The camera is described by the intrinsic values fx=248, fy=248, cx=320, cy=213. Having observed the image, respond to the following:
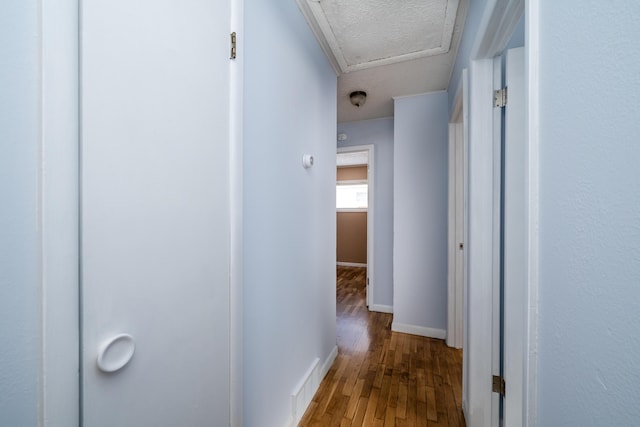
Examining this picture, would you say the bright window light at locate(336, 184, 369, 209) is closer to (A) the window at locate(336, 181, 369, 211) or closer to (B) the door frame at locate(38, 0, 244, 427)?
(A) the window at locate(336, 181, 369, 211)

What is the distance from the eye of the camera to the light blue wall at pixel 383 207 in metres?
3.24

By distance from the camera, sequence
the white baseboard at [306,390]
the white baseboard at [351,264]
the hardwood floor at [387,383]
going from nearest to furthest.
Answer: the white baseboard at [306,390] < the hardwood floor at [387,383] < the white baseboard at [351,264]

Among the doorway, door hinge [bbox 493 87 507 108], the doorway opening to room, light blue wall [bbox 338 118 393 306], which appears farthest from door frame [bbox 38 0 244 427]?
the doorway opening to room

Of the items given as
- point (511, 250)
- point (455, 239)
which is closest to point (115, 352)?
point (511, 250)

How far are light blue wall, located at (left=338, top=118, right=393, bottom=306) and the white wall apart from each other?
485 mm

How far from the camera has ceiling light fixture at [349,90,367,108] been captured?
2.60 m

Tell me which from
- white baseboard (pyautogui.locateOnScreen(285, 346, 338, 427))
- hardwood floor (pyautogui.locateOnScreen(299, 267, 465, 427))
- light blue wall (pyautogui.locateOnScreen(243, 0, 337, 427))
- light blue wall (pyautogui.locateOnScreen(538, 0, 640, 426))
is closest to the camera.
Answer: light blue wall (pyautogui.locateOnScreen(538, 0, 640, 426))

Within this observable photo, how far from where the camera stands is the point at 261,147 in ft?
3.73

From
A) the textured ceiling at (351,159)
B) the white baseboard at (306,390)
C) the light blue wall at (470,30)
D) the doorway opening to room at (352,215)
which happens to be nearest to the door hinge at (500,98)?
the light blue wall at (470,30)

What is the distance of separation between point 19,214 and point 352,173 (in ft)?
19.4

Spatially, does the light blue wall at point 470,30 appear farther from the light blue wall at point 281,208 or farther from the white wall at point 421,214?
the light blue wall at point 281,208

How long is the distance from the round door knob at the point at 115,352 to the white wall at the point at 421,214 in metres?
2.54

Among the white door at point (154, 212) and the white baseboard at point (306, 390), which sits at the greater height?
the white door at point (154, 212)

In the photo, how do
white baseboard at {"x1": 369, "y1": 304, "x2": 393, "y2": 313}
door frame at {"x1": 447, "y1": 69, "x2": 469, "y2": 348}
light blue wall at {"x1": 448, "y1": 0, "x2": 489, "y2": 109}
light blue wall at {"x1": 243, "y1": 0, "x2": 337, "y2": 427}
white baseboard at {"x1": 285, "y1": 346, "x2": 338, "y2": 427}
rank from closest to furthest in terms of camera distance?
light blue wall at {"x1": 243, "y1": 0, "x2": 337, "y2": 427} < light blue wall at {"x1": 448, "y1": 0, "x2": 489, "y2": 109} < white baseboard at {"x1": 285, "y1": 346, "x2": 338, "y2": 427} < door frame at {"x1": 447, "y1": 69, "x2": 469, "y2": 348} < white baseboard at {"x1": 369, "y1": 304, "x2": 393, "y2": 313}
